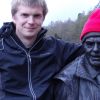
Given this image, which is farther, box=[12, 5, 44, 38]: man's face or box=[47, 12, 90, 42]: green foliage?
box=[47, 12, 90, 42]: green foliage

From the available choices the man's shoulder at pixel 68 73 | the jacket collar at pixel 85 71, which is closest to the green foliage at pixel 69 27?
the man's shoulder at pixel 68 73

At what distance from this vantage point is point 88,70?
4.48m

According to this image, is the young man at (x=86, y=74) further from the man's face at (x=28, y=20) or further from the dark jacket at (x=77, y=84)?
the man's face at (x=28, y=20)

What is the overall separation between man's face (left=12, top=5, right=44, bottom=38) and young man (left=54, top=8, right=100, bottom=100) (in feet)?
1.61

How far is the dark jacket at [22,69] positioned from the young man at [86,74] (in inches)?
7.0

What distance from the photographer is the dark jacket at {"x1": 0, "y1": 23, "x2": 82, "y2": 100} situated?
450cm

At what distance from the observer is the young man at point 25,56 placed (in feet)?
14.6

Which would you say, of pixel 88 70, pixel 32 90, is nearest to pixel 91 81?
pixel 88 70

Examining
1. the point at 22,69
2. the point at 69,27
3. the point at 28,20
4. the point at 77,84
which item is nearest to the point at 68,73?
the point at 77,84

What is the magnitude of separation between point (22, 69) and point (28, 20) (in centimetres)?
51

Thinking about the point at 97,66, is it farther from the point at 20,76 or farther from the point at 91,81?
the point at 20,76

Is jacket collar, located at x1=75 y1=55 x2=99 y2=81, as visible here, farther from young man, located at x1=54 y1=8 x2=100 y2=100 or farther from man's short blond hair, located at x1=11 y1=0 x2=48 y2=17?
man's short blond hair, located at x1=11 y1=0 x2=48 y2=17

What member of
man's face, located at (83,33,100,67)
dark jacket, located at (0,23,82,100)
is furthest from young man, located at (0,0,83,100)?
man's face, located at (83,33,100,67)

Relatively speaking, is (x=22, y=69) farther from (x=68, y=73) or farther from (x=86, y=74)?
(x=86, y=74)
